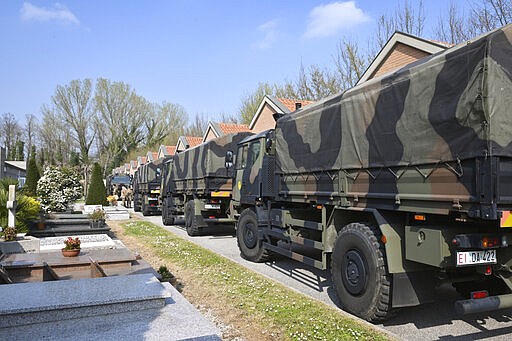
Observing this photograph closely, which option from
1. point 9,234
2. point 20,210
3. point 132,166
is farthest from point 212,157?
point 132,166

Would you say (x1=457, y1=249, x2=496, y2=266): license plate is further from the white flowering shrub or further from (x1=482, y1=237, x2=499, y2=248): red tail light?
the white flowering shrub

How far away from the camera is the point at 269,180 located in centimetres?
816

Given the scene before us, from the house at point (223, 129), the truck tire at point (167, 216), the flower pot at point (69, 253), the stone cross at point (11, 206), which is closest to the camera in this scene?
the flower pot at point (69, 253)

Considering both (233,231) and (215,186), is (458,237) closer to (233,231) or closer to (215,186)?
(215,186)

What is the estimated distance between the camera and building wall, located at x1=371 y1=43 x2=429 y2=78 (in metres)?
13.2

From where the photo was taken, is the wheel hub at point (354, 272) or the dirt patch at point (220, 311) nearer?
the dirt patch at point (220, 311)

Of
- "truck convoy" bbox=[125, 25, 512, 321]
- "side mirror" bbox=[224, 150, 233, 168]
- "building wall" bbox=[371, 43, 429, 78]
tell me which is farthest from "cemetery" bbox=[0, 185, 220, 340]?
"building wall" bbox=[371, 43, 429, 78]

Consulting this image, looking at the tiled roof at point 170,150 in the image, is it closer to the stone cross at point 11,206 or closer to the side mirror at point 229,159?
the stone cross at point 11,206

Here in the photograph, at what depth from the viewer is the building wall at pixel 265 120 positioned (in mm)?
21044

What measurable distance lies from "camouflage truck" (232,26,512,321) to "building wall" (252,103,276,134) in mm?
14474

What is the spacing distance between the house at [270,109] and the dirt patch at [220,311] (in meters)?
12.9

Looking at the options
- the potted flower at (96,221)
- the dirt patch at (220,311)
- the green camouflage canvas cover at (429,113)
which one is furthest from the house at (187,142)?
the green camouflage canvas cover at (429,113)

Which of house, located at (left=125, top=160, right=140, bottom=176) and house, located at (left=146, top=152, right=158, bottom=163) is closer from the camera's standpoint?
house, located at (left=146, top=152, right=158, bottom=163)

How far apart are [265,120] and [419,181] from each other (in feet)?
59.1
